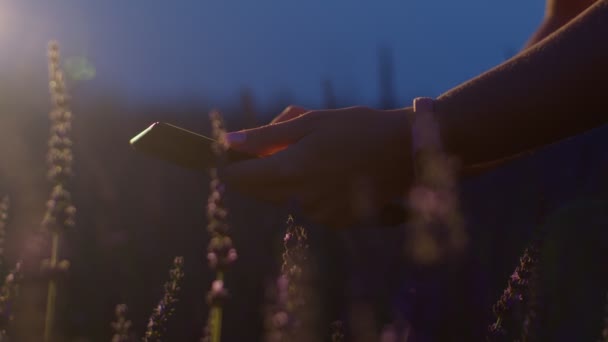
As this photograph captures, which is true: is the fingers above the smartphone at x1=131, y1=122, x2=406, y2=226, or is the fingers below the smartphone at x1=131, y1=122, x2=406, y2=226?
Result: above

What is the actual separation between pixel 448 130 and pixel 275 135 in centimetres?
55

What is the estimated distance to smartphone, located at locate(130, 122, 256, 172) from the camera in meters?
1.99

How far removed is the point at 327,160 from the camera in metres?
2.15

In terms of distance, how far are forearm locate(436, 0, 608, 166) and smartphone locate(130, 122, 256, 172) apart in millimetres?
736

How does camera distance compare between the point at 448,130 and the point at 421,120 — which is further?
the point at 448,130

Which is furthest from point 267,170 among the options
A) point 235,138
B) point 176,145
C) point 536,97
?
point 536,97

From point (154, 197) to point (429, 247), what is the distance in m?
4.22

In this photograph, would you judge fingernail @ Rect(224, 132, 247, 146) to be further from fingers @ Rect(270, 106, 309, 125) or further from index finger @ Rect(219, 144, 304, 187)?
fingers @ Rect(270, 106, 309, 125)

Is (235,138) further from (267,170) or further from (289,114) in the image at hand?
(289,114)

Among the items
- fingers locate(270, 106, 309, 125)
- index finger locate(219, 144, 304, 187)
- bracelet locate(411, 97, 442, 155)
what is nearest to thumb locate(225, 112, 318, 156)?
index finger locate(219, 144, 304, 187)

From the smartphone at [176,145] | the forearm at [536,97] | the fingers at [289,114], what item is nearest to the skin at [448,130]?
the forearm at [536,97]

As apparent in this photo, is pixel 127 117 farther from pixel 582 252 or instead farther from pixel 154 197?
pixel 582 252

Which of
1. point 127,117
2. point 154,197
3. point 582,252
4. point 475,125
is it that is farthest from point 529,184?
point 127,117

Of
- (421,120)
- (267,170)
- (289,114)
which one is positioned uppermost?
(289,114)
